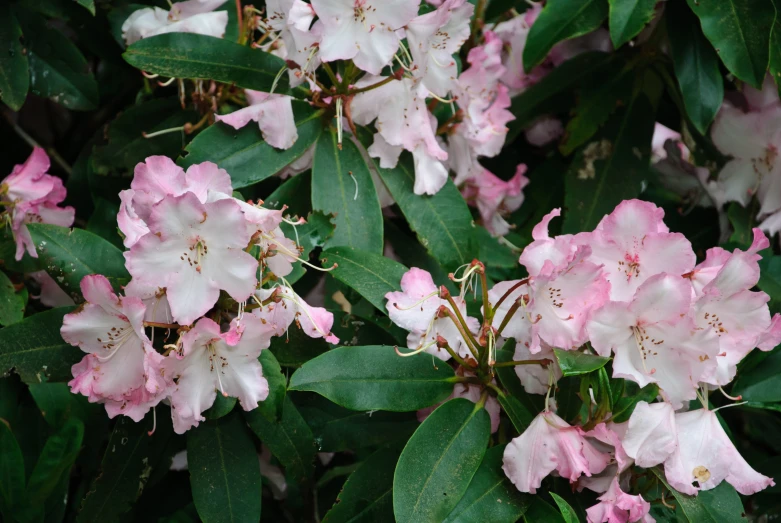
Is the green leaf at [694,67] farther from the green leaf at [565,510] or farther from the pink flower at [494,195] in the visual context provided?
the green leaf at [565,510]

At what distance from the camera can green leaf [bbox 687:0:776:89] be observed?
3.80 ft

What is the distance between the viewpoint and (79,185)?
4.33ft

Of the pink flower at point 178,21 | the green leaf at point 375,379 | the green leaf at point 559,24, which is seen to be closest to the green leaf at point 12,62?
the pink flower at point 178,21

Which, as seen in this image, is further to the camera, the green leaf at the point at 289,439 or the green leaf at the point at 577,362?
the green leaf at the point at 289,439

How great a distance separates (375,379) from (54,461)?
429mm

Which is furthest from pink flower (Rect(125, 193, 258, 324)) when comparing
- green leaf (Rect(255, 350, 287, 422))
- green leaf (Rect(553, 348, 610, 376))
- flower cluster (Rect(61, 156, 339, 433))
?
green leaf (Rect(553, 348, 610, 376))

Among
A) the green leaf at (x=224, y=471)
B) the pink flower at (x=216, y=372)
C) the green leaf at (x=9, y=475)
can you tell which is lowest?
the green leaf at (x=9, y=475)

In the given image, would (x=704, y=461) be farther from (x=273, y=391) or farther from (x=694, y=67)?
(x=694, y=67)

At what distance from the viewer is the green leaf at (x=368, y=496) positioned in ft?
3.02

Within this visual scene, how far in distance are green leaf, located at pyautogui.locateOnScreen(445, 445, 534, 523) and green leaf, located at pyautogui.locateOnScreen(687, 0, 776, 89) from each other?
691 millimetres

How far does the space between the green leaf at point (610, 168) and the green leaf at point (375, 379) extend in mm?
506

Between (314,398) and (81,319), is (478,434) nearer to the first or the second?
(314,398)

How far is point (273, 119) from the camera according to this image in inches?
42.8

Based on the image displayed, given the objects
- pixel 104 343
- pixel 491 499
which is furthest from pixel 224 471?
pixel 491 499
